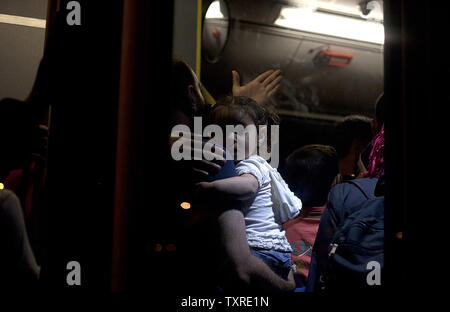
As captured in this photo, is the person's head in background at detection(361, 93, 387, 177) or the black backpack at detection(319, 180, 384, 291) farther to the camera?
the person's head in background at detection(361, 93, 387, 177)

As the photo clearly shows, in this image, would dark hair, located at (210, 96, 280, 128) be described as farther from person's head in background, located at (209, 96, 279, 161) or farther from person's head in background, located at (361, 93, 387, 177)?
person's head in background, located at (361, 93, 387, 177)

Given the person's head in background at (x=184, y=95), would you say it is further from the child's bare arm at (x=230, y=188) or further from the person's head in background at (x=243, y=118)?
the child's bare arm at (x=230, y=188)

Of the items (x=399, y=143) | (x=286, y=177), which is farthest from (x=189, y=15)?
(x=399, y=143)

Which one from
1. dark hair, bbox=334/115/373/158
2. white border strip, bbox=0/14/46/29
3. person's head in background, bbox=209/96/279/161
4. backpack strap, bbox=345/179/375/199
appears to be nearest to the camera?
white border strip, bbox=0/14/46/29

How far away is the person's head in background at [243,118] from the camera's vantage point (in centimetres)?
93

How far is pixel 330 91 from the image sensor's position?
5.25 feet

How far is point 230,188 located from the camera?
0.88 meters

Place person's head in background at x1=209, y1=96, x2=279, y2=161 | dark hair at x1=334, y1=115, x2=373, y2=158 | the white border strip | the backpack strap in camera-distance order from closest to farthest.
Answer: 1. the white border strip
2. person's head in background at x1=209, y1=96, x2=279, y2=161
3. the backpack strap
4. dark hair at x1=334, y1=115, x2=373, y2=158

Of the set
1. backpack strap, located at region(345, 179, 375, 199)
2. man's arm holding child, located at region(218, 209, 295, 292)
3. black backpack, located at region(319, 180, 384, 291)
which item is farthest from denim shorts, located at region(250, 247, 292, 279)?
backpack strap, located at region(345, 179, 375, 199)

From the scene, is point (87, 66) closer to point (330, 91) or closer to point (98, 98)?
point (98, 98)

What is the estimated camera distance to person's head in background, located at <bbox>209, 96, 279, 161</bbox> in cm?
93

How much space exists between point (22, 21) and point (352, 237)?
904 millimetres

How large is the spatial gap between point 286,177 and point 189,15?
1.62 feet

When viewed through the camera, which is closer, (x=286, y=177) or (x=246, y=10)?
(x=286, y=177)
